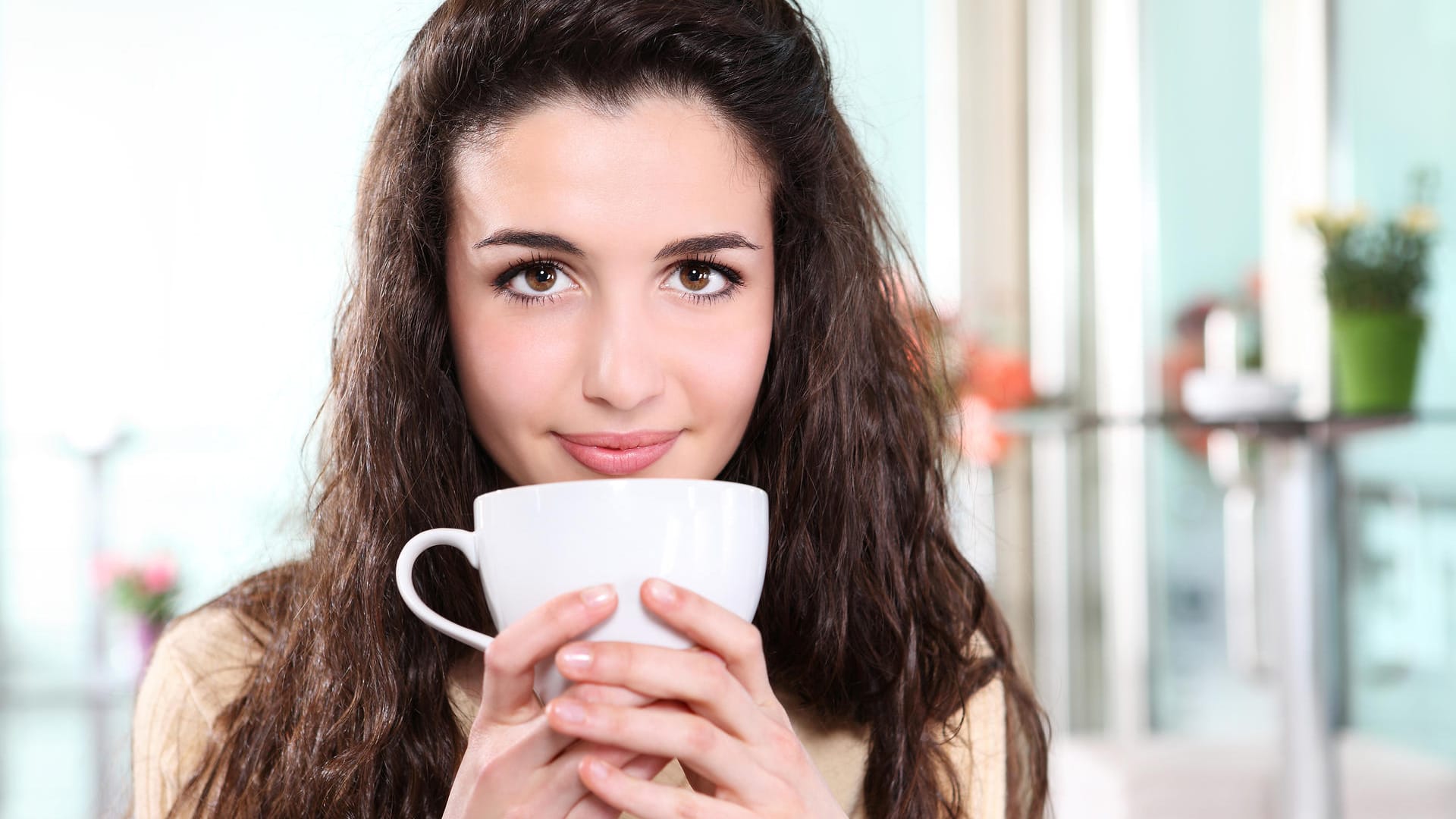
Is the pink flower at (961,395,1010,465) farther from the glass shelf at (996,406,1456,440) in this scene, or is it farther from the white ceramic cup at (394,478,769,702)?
the white ceramic cup at (394,478,769,702)

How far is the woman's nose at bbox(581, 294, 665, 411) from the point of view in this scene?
2.96 feet

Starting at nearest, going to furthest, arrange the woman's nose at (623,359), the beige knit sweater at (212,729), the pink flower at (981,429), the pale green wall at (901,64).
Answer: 1. the woman's nose at (623,359)
2. the beige knit sweater at (212,729)
3. the pink flower at (981,429)
4. the pale green wall at (901,64)

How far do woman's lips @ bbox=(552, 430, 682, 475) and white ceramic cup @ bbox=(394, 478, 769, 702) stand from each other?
8.2 inches

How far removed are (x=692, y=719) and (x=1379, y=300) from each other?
2.02m

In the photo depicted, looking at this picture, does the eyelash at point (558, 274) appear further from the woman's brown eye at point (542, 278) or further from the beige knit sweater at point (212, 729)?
the beige knit sweater at point (212, 729)

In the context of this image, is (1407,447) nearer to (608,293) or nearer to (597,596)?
(608,293)

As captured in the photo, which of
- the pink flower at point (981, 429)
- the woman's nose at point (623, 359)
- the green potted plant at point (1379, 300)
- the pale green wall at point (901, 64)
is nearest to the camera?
the woman's nose at point (623, 359)

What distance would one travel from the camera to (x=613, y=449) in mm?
942

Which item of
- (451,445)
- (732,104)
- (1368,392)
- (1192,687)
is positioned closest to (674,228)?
(732,104)

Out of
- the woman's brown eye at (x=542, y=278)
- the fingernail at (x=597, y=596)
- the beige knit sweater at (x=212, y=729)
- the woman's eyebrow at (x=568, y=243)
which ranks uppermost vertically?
the woman's eyebrow at (x=568, y=243)

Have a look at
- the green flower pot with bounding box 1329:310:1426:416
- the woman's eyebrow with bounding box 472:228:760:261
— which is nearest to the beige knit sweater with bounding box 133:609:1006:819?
the woman's eyebrow with bounding box 472:228:760:261

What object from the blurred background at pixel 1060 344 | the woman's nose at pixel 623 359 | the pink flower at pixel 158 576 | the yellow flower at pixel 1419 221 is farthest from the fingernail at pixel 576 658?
the pink flower at pixel 158 576

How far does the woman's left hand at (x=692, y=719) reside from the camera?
2.28ft

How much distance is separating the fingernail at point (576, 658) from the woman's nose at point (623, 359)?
0.82 ft
